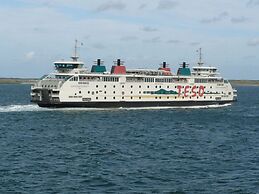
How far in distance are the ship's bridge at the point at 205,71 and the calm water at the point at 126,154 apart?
2441 centimetres

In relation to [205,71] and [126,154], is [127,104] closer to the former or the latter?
[205,71]

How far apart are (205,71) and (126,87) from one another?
21.2 m

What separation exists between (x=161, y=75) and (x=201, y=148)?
42659 mm

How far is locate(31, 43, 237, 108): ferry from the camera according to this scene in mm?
72938

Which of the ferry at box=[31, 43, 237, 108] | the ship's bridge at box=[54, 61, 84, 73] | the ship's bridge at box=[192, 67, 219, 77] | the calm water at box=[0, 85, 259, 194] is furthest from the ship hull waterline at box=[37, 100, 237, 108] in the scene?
the ship's bridge at box=[54, 61, 84, 73]

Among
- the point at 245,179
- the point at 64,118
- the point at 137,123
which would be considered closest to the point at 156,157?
the point at 245,179

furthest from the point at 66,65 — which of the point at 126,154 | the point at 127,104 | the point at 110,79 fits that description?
the point at 126,154

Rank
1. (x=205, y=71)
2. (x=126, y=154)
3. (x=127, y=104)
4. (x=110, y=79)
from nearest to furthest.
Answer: (x=126, y=154)
(x=110, y=79)
(x=127, y=104)
(x=205, y=71)

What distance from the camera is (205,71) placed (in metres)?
92.9

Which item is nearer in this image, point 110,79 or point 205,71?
point 110,79

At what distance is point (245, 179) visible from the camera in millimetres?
30094

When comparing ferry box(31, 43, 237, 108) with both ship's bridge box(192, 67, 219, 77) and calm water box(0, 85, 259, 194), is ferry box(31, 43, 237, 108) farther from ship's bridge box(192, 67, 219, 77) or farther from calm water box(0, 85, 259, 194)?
calm water box(0, 85, 259, 194)

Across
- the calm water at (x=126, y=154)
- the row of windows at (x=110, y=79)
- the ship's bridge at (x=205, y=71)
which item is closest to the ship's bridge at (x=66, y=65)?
the row of windows at (x=110, y=79)

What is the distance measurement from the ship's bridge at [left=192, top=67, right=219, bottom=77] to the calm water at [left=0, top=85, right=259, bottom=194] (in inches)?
961
